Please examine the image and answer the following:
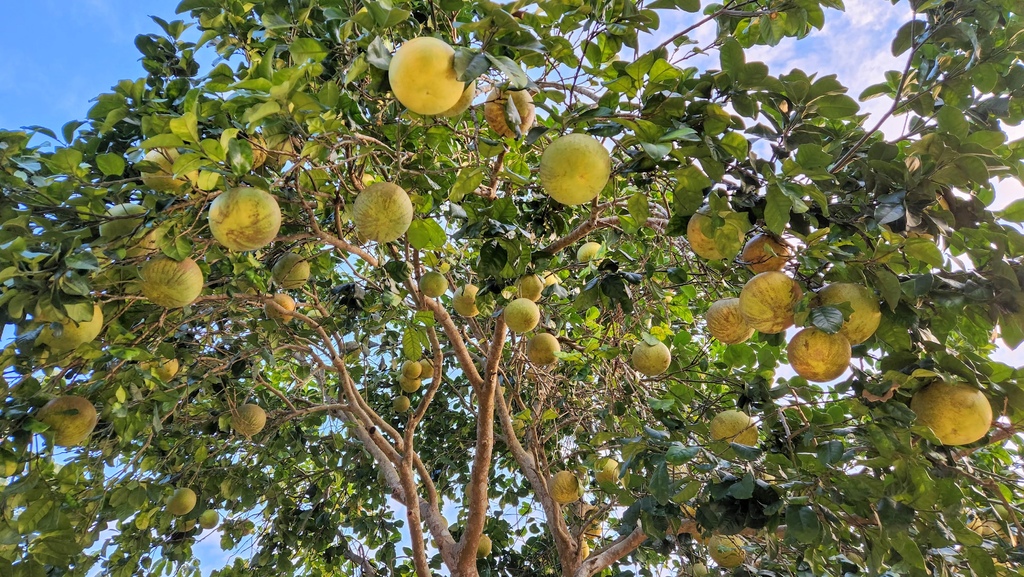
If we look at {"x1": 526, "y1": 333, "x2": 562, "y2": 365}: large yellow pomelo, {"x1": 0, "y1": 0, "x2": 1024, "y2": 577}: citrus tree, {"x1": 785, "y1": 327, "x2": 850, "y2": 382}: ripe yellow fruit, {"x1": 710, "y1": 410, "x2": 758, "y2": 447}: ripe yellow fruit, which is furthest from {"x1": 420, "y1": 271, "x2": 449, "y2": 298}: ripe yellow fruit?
{"x1": 785, "y1": 327, "x2": 850, "y2": 382}: ripe yellow fruit

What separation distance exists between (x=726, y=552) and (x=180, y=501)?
3.36 m

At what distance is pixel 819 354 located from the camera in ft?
5.68

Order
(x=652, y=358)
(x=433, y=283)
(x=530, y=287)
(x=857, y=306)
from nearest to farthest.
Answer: (x=857, y=306), (x=652, y=358), (x=530, y=287), (x=433, y=283)

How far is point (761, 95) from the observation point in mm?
1740

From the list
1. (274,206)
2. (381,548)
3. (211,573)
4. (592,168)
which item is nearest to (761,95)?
(592,168)

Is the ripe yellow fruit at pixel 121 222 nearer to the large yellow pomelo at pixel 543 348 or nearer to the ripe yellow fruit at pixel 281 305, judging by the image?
the ripe yellow fruit at pixel 281 305

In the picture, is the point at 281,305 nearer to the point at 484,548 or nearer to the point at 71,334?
the point at 71,334

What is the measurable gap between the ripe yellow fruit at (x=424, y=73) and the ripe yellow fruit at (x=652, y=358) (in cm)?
168

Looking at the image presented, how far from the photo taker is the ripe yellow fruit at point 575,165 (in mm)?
1679

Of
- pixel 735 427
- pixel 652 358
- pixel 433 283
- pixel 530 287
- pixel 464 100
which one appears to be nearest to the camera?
pixel 464 100

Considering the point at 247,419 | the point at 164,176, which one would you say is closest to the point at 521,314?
the point at 164,176

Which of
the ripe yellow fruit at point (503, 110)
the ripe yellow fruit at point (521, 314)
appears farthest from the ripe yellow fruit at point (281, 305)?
the ripe yellow fruit at point (503, 110)

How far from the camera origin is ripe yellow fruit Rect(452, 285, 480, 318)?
10.5 feet

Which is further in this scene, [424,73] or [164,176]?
[164,176]
